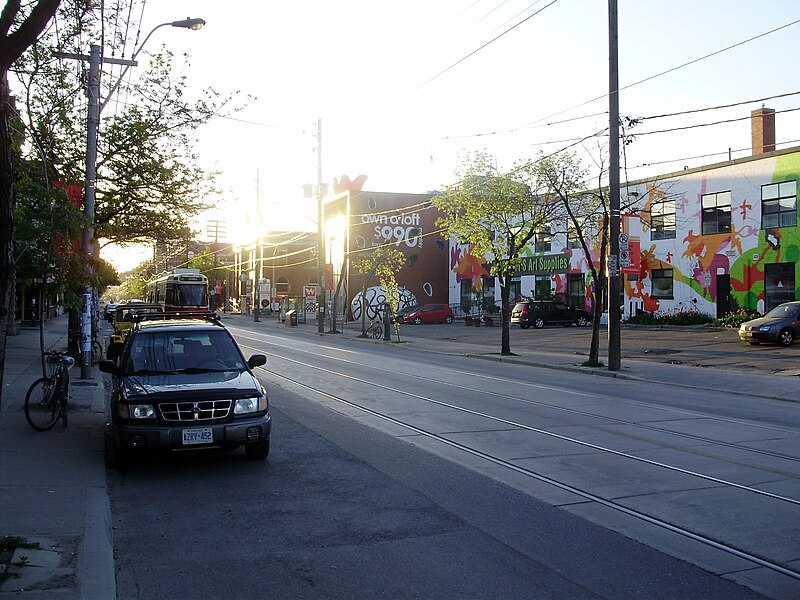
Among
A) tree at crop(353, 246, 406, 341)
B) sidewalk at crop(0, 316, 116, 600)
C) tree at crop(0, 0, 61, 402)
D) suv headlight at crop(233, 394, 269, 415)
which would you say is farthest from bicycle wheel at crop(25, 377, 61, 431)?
tree at crop(353, 246, 406, 341)

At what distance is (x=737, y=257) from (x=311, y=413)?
30.1 meters

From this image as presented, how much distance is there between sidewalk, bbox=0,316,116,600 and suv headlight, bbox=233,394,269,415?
1569mm

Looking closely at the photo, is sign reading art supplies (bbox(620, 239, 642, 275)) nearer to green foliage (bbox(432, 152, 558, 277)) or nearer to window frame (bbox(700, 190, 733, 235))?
green foliage (bbox(432, 152, 558, 277))

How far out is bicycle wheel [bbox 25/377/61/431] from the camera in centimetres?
1073

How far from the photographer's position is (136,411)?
8.19 metres

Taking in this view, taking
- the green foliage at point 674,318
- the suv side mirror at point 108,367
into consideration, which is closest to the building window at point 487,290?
the green foliage at point 674,318

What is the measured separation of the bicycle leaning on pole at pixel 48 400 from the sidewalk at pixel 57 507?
17 cm

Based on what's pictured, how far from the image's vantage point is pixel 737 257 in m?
37.0

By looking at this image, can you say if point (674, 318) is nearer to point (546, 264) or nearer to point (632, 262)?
point (546, 264)

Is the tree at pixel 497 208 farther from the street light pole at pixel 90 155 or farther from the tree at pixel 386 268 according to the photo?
the street light pole at pixel 90 155

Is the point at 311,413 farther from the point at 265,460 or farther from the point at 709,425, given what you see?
the point at 709,425

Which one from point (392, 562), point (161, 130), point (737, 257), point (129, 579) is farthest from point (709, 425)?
point (737, 257)

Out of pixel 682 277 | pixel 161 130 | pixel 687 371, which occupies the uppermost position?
pixel 161 130

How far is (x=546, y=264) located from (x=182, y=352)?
44.0 meters
